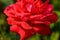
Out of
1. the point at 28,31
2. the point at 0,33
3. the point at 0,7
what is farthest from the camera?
the point at 0,7

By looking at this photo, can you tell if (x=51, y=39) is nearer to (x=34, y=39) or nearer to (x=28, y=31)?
(x=34, y=39)

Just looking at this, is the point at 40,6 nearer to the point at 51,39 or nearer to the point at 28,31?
the point at 28,31

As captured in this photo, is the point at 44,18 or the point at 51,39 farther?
the point at 51,39

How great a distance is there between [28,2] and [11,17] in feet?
0.18

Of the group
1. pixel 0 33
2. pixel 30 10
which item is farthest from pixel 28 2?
pixel 0 33

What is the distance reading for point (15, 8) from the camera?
1.55 feet

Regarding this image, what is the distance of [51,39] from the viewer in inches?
26.6

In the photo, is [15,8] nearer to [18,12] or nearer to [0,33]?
[18,12]

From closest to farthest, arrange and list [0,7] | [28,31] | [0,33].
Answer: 1. [28,31]
2. [0,33]
3. [0,7]

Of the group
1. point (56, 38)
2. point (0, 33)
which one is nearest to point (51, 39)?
point (56, 38)

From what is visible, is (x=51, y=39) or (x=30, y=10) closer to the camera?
(x=30, y=10)

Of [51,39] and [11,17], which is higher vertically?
[11,17]

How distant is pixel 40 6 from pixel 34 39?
218mm

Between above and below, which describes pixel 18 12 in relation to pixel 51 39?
above
